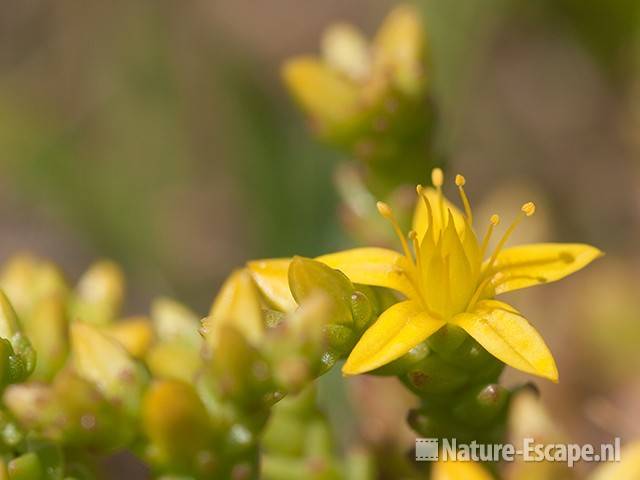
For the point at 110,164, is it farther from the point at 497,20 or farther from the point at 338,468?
the point at 338,468

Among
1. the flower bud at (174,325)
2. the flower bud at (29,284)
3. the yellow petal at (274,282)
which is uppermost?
the flower bud at (29,284)

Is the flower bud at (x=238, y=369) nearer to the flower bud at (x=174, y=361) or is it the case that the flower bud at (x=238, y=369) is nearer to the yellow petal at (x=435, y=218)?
the flower bud at (x=174, y=361)

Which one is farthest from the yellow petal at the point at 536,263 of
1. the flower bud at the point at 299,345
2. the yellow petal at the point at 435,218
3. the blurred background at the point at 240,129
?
the blurred background at the point at 240,129

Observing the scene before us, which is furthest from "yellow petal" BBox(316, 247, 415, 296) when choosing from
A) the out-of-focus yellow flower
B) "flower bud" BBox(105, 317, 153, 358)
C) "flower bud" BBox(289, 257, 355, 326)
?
the out-of-focus yellow flower

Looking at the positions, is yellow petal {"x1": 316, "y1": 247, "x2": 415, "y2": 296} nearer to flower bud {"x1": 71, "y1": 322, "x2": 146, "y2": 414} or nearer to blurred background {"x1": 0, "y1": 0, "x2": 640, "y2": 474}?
flower bud {"x1": 71, "y1": 322, "x2": 146, "y2": 414}

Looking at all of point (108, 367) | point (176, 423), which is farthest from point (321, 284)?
point (108, 367)

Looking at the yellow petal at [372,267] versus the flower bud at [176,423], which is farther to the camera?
the yellow petal at [372,267]
